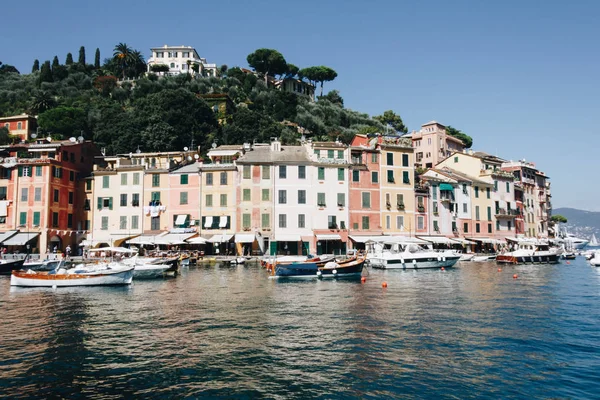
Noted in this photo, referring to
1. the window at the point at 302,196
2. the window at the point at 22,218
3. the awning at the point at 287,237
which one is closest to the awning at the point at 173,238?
the awning at the point at 287,237

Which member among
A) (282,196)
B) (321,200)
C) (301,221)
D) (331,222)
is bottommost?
(331,222)

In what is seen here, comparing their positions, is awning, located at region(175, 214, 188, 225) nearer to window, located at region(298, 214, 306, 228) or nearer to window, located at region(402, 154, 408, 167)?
window, located at region(298, 214, 306, 228)

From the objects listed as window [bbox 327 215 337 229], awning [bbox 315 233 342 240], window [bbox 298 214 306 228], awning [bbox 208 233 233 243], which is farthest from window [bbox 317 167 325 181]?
awning [bbox 208 233 233 243]

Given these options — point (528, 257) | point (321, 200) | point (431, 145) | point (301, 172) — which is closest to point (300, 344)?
point (321, 200)

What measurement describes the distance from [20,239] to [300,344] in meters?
48.8

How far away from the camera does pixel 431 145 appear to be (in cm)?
10044

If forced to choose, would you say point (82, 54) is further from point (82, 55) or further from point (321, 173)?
point (321, 173)

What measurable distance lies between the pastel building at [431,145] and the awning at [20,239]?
7128 cm

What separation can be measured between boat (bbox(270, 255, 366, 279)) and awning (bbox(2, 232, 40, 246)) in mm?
33040

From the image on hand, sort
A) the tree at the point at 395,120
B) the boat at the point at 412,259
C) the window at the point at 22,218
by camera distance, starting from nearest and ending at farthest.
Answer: the boat at the point at 412,259 < the window at the point at 22,218 < the tree at the point at 395,120

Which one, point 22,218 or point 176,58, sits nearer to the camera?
point 22,218

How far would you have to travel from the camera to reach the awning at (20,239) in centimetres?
5328

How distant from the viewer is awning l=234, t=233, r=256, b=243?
55.2m

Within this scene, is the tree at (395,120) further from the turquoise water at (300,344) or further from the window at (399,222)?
the turquoise water at (300,344)
